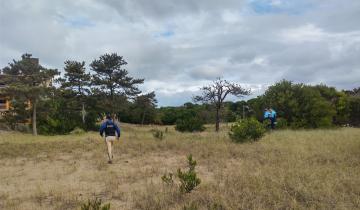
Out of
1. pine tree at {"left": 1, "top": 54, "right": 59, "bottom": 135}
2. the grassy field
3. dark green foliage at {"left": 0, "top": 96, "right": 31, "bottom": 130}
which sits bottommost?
the grassy field

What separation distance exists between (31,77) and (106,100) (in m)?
8.27

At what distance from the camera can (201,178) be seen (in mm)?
8992

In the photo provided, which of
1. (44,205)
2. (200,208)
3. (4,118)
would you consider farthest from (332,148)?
(4,118)

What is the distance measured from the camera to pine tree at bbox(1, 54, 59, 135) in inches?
1260

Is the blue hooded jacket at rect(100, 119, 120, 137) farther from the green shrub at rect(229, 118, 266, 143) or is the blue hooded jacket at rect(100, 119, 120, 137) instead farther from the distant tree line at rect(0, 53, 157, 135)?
the distant tree line at rect(0, 53, 157, 135)

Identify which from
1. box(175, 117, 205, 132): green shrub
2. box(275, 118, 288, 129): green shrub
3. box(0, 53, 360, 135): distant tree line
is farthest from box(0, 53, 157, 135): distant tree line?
box(275, 118, 288, 129): green shrub

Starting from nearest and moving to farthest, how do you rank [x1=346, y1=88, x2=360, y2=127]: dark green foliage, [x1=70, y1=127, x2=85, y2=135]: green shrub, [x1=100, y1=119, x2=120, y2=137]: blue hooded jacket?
[x1=100, y1=119, x2=120, y2=137]: blue hooded jacket < [x1=70, y1=127, x2=85, y2=135]: green shrub < [x1=346, y1=88, x2=360, y2=127]: dark green foliage

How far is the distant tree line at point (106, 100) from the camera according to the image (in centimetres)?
Answer: 3111

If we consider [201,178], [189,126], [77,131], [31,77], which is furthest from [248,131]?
[31,77]

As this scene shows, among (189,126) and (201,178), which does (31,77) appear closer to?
(189,126)

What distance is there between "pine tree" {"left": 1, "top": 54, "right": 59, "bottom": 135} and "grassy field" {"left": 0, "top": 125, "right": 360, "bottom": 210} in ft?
60.2

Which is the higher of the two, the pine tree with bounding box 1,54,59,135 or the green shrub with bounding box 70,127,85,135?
the pine tree with bounding box 1,54,59,135

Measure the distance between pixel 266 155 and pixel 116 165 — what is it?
4.43 metres

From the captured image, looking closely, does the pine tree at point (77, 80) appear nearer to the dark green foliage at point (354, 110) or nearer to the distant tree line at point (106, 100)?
the distant tree line at point (106, 100)
